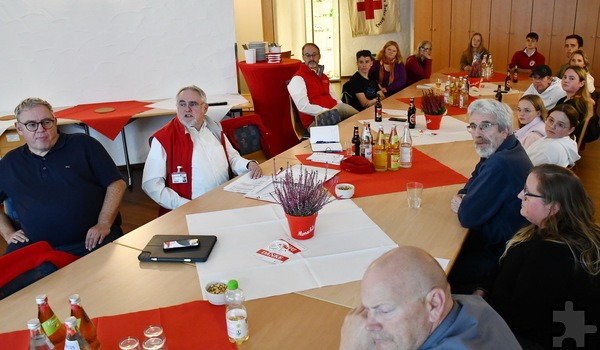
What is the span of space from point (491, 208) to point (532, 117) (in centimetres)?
177

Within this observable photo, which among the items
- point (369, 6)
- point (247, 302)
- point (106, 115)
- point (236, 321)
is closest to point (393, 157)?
point (247, 302)

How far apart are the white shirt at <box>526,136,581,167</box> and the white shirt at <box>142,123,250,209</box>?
1.89 m

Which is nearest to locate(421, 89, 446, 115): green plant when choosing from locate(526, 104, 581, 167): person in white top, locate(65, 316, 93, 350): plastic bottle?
locate(526, 104, 581, 167): person in white top

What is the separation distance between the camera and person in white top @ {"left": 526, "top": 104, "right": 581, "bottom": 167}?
11.2 feet

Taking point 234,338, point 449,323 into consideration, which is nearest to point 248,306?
point 234,338

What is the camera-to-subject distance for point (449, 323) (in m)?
1.27

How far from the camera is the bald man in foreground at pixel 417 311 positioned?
49.3 inches

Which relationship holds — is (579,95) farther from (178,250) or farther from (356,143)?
(178,250)

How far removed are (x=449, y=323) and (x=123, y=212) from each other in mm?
3878

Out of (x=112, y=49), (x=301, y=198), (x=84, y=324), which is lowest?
(x=84, y=324)

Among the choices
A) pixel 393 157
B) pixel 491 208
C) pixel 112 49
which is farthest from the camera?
pixel 112 49

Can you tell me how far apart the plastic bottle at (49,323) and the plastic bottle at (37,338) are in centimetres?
8

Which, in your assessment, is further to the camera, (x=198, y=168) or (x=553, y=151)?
(x=553, y=151)

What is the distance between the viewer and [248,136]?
3.89 m
